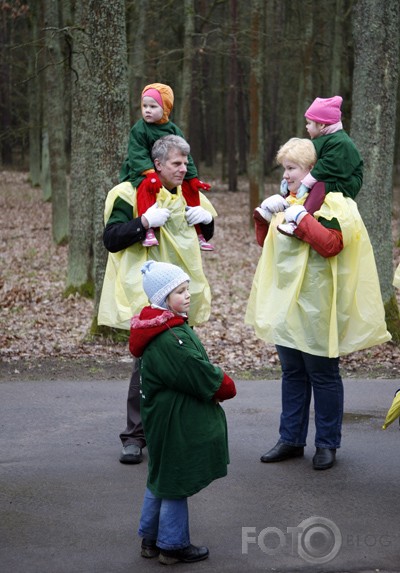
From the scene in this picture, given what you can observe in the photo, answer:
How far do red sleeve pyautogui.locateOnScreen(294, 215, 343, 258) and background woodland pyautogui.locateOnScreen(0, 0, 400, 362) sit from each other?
14.9ft

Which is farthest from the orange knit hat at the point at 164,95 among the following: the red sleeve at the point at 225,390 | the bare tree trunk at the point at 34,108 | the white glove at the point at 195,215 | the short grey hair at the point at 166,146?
the bare tree trunk at the point at 34,108

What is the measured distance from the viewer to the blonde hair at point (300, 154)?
17.2 feet

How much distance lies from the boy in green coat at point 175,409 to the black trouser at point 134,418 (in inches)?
55.7

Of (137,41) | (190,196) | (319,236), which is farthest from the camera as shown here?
(137,41)

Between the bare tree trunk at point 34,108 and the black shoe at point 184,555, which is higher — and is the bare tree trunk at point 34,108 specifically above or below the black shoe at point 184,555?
above

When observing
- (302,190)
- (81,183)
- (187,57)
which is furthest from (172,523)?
(187,57)

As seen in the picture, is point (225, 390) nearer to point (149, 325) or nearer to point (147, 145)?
point (149, 325)

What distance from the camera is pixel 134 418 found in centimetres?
559

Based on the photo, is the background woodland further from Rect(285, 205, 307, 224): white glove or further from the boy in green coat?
the boy in green coat

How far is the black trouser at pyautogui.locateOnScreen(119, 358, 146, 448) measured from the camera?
5547mm

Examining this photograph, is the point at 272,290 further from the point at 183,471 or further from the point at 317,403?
the point at 183,471

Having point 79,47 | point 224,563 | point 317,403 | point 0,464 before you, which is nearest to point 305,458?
point 317,403

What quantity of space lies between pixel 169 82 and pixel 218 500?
29.1 m

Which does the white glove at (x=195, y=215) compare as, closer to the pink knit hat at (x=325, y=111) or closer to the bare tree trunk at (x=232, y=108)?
the pink knit hat at (x=325, y=111)
